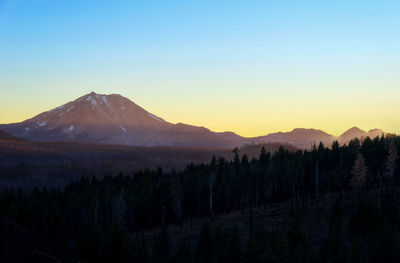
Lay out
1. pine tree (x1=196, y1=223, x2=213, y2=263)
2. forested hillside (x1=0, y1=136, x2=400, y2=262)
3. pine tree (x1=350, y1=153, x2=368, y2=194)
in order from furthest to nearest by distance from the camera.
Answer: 1. pine tree (x1=350, y1=153, x2=368, y2=194)
2. forested hillside (x1=0, y1=136, x2=400, y2=262)
3. pine tree (x1=196, y1=223, x2=213, y2=263)

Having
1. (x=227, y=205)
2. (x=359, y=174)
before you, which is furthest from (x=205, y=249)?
(x=227, y=205)

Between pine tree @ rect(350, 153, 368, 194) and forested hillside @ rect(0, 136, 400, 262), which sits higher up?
pine tree @ rect(350, 153, 368, 194)

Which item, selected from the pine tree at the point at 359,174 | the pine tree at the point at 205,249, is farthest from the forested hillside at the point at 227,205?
the pine tree at the point at 205,249

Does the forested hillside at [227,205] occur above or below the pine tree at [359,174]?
below

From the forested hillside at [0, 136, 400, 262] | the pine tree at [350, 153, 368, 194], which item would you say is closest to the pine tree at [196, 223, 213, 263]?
the forested hillside at [0, 136, 400, 262]

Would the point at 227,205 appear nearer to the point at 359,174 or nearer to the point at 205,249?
the point at 359,174

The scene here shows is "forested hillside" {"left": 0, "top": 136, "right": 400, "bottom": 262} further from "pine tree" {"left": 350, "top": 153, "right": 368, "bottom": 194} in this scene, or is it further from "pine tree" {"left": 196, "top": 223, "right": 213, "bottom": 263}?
"pine tree" {"left": 196, "top": 223, "right": 213, "bottom": 263}

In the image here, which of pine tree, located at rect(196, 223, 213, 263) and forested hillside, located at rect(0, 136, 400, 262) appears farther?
forested hillside, located at rect(0, 136, 400, 262)

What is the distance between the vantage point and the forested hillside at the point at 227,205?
188ft

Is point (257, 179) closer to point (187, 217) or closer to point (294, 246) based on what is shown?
point (187, 217)

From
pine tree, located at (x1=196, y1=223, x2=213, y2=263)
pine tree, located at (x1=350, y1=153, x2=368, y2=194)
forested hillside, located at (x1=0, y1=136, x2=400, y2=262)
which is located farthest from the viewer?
pine tree, located at (x1=350, y1=153, x2=368, y2=194)

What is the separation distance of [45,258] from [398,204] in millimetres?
74353

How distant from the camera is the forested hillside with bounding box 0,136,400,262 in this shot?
57.4 m

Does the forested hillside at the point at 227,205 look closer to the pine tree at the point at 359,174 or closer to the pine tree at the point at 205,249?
the pine tree at the point at 359,174
